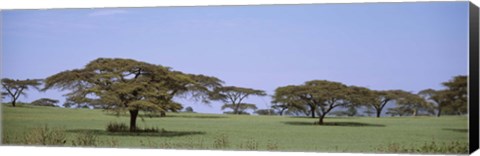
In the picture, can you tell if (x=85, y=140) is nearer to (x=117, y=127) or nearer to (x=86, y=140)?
(x=86, y=140)

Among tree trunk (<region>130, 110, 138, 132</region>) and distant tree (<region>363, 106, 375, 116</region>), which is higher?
distant tree (<region>363, 106, 375, 116</region>)

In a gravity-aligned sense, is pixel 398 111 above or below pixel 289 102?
below

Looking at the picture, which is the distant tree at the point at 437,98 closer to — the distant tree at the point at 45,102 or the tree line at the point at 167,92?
the tree line at the point at 167,92

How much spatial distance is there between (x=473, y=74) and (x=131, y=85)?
5317mm

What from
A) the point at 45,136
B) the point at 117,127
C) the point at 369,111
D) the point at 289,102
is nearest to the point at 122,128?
the point at 117,127

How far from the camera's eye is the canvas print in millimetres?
13273

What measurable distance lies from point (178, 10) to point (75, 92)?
222cm

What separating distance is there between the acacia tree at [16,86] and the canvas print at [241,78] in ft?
0.07

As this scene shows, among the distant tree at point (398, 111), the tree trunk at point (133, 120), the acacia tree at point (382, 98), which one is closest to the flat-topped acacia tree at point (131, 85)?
the tree trunk at point (133, 120)

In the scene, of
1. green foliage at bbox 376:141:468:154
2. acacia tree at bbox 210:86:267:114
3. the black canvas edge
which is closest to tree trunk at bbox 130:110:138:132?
acacia tree at bbox 210:86:267:114

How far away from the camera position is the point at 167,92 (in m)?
14.6

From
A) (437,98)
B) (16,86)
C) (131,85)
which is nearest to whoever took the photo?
(437,98)

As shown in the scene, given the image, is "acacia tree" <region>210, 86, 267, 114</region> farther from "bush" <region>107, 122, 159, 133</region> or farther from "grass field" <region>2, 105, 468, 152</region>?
"bush" <region>107, 122, 159, 133</region>

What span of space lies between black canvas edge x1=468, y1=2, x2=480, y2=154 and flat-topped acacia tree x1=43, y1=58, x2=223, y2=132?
4.02 metres
